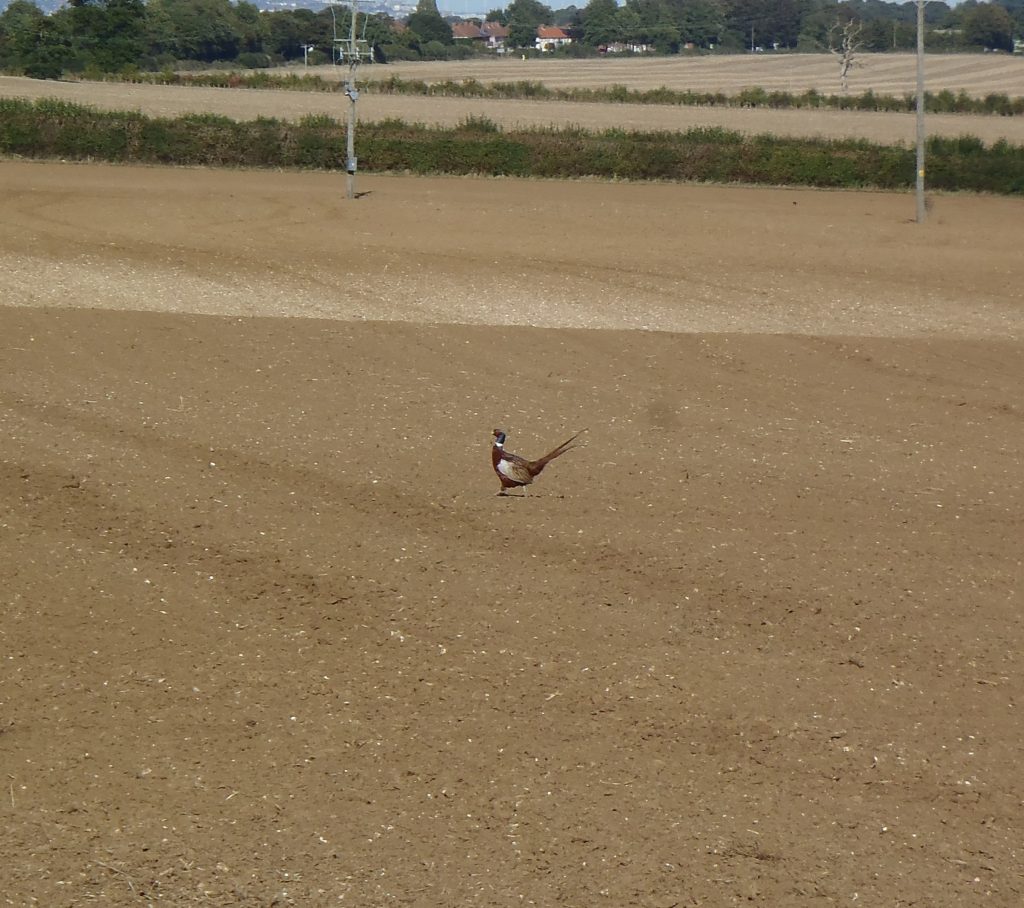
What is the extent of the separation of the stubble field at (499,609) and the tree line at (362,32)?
20332mm

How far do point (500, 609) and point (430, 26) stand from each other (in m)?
146

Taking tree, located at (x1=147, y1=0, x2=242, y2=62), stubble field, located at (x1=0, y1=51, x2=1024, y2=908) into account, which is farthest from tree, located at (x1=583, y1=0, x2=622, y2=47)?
stubble field, located at (x1=0, y1=51, x2=1024, y2=908)

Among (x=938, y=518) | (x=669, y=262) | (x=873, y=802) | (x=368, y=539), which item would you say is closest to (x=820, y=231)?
(x=669, y=262)

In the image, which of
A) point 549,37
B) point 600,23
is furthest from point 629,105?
point 549,37

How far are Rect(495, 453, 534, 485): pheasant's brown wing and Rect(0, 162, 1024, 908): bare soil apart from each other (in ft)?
1.33

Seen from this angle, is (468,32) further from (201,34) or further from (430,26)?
(201,34)

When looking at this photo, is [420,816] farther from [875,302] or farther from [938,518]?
[875,302]

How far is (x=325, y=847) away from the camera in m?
8.02

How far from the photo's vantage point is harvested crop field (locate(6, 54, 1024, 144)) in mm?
66688

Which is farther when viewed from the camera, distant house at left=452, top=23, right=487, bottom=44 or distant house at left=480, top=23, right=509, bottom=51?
distant house at left=480, top=23, right=509, bottom=51

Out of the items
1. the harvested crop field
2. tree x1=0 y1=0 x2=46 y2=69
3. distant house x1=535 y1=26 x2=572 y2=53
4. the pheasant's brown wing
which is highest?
distant house x1=535 y1=26 x2=572 y2=53

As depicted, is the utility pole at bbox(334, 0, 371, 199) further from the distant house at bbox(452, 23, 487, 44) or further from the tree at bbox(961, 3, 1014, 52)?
the distant house at bbox(452, 23, 487, 44)

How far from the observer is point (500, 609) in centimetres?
1144

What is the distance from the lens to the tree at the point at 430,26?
146m
